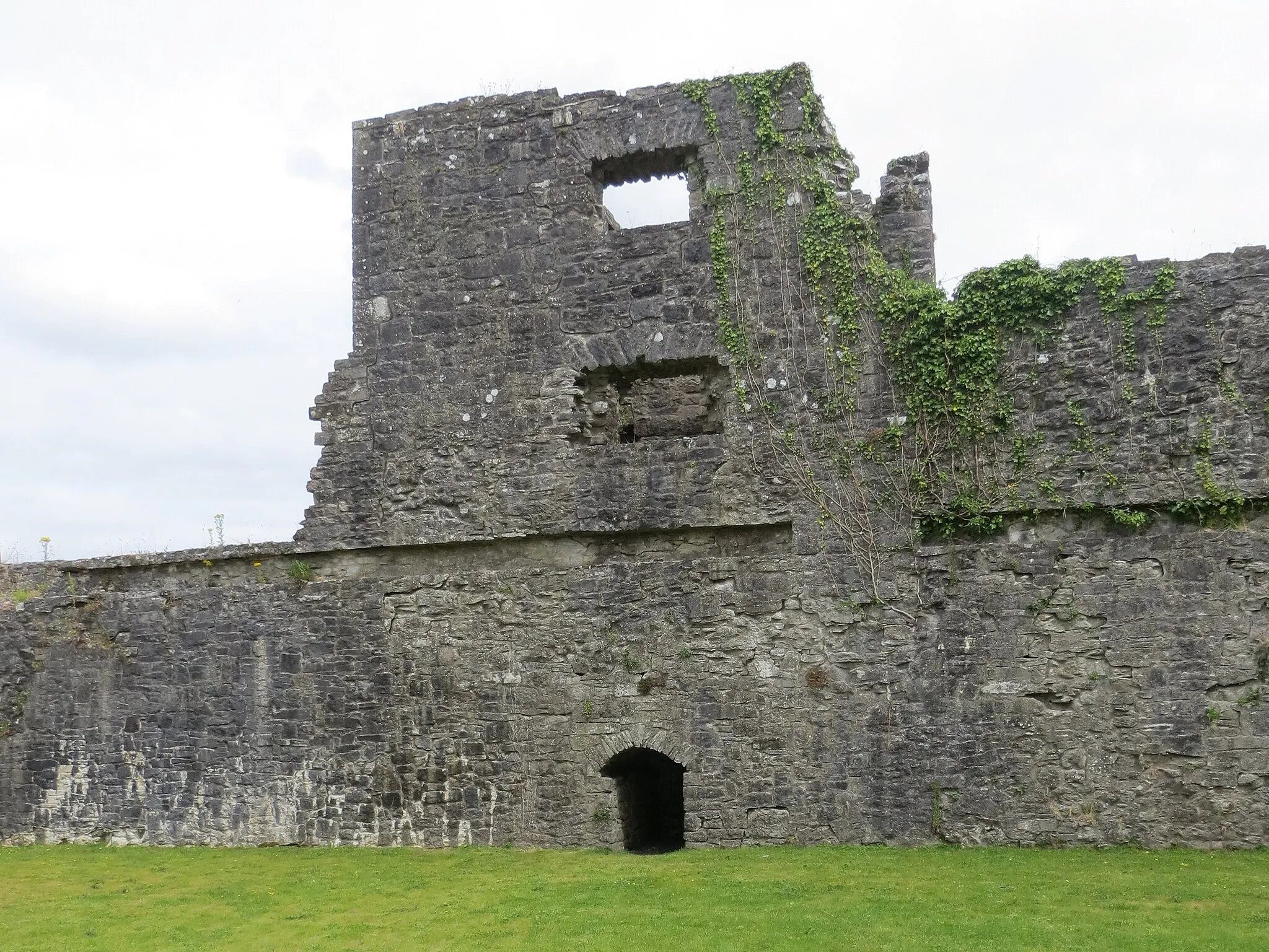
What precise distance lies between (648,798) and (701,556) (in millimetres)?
2920

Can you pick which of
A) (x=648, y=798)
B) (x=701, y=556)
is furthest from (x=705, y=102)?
(x=648, y=798)

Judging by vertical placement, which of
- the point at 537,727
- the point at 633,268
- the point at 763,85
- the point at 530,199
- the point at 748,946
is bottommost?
the point at 748,946

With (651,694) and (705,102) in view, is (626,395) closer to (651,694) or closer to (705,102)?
(705,102)

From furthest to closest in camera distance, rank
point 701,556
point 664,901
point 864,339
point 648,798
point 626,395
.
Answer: point 626,395
point 648,798
point 701,556
point 864,339
point 664,901

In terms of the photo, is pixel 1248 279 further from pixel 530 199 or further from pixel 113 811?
pixel 113 811

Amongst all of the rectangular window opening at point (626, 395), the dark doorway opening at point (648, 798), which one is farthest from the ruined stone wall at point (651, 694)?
the rectangular window opening at point (626, 395)

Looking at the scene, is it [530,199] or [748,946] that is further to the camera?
[530,199]

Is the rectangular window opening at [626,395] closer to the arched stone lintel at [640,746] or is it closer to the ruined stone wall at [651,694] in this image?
the ruined stone wall at [651,694]

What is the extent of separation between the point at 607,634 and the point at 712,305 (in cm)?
344

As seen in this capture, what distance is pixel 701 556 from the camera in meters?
12.2

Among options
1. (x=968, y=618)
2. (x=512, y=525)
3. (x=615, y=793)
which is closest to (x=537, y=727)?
(x=615, y=793)

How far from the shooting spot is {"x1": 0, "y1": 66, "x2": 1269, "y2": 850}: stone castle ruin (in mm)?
10930

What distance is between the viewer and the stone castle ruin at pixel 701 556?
10930 mm

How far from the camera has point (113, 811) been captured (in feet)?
44.2
